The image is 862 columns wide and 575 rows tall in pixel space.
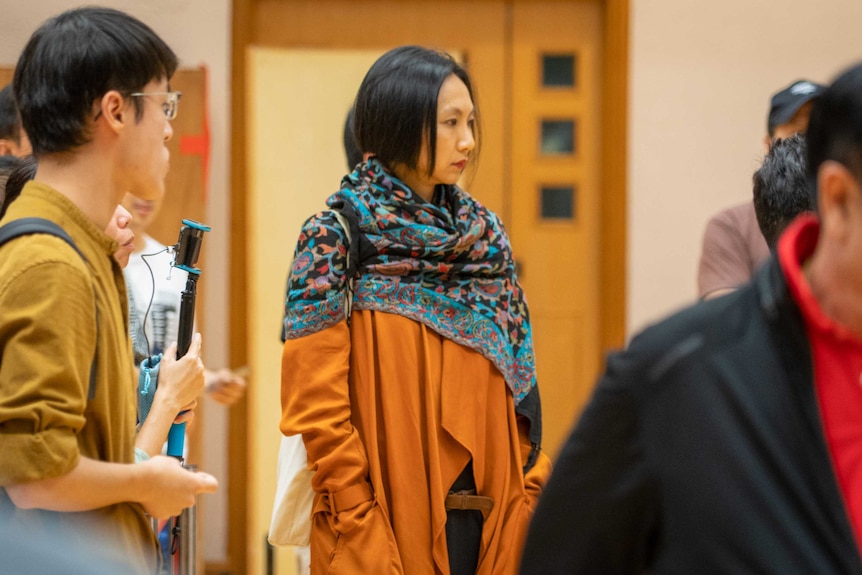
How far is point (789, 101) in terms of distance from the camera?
2533 millimetres

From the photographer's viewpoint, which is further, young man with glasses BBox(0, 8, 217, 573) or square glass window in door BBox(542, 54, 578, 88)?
square glass window in door BBox(542, 54, 578, 88)

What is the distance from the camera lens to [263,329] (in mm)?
4012

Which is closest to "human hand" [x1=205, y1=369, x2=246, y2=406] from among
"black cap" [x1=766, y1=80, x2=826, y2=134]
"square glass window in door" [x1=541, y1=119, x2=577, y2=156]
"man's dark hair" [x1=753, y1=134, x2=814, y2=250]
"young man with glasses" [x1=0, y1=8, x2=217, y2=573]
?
"young man with glasses" [x1=0, y1=8, x2=217, y2=573]

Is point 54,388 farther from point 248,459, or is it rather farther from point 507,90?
point 507,90

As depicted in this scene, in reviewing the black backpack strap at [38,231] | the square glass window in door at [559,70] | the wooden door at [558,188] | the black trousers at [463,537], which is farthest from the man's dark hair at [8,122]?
the square glass window in door at [559,70]

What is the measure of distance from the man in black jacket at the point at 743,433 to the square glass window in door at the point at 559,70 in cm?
326

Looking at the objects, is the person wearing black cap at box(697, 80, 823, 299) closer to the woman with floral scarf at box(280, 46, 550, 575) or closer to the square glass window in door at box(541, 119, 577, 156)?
the woman with floral scarf at box(280, 46, 550, 575)

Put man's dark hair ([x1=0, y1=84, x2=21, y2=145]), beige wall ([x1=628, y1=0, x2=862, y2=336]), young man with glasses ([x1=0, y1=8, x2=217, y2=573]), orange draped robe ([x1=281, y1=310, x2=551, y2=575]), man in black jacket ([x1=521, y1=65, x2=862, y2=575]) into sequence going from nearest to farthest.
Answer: man in black jacket ([x1=521, y1=65, x2=862, y2=575]) → young man with glasses ([x1=0, y1=8, x2=217, y2=573]) → orange draped robe ([x1=281, y1=310, x2=551, y2=575]) → man's dark hair ([x1=0, y1=84, x2=21, y2=145]) → beige wall ([x1=628, y1=0, x2=862, y2=336])

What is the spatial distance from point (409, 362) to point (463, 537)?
0.34m

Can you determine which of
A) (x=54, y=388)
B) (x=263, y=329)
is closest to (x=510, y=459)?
(x=54, y=388)

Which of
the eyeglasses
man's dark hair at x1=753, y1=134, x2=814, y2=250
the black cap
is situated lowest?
man's dark hair at x1=753, y1=134, x2=814, y2=250

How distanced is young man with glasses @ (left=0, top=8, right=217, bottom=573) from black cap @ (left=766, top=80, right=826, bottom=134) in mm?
1588

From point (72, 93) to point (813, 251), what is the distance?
0.95 metres

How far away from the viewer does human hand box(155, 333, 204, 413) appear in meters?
1.58
